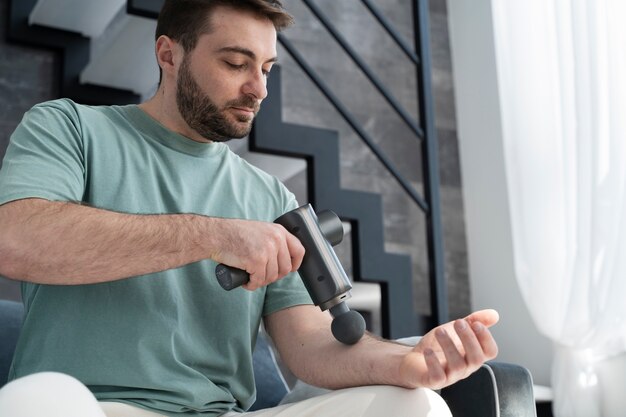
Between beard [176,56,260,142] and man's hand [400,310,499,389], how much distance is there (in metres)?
0.65

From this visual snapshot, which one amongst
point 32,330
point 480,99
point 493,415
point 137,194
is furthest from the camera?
point 480,99

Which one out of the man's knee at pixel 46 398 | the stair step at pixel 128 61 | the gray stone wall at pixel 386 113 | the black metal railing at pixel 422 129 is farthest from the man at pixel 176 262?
the gray stone wall at pixel 386 113

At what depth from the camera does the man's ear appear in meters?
1.84

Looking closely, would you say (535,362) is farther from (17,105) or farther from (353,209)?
(17,105)

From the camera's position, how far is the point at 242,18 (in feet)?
5.79

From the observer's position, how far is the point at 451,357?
4.08 ft

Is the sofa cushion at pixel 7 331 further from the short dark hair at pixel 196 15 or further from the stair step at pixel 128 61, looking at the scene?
the stair step at pixel 128 61

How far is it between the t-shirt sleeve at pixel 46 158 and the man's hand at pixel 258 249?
0.26 metres

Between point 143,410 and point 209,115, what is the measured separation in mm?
589

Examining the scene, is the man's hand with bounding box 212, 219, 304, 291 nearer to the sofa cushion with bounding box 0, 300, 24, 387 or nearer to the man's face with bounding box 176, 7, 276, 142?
the man's face with bounding box 176, 7, 276, 142

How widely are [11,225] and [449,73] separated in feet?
11.2

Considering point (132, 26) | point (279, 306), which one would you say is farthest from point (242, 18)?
point (132, 26)

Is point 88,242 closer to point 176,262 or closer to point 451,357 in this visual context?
point 176,262

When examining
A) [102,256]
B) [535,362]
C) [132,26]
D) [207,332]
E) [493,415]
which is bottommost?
[535,362]
